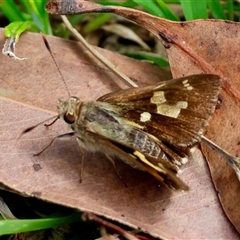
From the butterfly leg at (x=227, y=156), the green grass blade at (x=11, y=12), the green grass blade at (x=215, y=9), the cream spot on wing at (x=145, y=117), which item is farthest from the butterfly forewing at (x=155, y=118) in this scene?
the green grass blade at (x=11, y=12)

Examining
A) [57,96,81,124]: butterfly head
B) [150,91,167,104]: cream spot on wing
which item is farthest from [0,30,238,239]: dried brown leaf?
[150,91,167,104]: cream spot on wing

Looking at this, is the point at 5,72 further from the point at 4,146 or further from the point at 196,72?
the point at 196,72

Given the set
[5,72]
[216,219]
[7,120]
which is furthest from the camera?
[5,72]

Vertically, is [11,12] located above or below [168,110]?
→ above

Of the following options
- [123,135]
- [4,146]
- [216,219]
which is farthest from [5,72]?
[216,219]

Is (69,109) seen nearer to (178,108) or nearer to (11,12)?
(178,108)

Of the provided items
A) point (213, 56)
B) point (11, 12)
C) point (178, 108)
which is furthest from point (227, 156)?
point (11, 12)

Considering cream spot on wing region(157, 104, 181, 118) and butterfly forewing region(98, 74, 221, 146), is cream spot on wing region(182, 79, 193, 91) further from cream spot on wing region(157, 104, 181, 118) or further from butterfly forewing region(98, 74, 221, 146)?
cream spot on wing region(157, 104, 181, 118)
